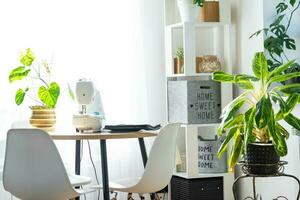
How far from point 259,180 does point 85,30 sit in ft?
5.74

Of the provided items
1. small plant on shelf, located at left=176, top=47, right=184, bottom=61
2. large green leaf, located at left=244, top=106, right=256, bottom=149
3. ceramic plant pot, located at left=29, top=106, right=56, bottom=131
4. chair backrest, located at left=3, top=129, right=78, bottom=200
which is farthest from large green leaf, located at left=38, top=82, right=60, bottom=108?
large green leaf, located at left=244, top=106, right=256, bottom=149

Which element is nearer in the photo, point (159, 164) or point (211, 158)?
point (159, 164)

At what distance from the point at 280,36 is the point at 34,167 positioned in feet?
6.23

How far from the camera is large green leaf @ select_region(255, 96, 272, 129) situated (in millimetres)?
2975

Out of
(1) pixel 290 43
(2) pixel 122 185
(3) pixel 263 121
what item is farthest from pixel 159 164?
(1) pixel 290 43

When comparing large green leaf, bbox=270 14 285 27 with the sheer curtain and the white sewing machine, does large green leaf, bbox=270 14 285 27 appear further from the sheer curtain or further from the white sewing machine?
the white sewing machine

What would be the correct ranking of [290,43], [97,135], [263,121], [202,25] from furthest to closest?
1. [202,25]
2. [290,43]
3. [97,135]
4. [263,121]

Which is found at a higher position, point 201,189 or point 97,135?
point 97,135

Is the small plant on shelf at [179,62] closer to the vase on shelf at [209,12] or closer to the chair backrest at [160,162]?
the vase on shelf at [209,12]

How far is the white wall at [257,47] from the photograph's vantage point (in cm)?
379

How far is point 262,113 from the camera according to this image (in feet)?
9.78

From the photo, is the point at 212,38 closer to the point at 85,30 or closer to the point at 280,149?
the point at 85,30

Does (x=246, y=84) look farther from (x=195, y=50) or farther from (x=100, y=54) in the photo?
(x=100, y=54)

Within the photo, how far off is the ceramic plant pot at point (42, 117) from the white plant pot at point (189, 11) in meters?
1.29
